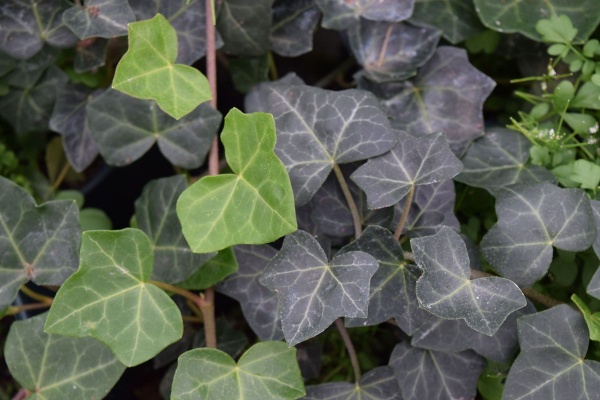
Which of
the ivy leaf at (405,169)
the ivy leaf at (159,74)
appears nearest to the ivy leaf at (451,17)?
the ivy leaf at (405,169)

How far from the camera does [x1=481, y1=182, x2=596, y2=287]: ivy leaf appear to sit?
794mm

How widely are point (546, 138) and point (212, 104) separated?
455 mm

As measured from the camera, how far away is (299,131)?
2.90 feet

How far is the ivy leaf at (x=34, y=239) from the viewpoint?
34.9 inches

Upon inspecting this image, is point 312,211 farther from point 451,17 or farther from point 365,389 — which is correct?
point 451,17

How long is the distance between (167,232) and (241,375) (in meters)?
0.22

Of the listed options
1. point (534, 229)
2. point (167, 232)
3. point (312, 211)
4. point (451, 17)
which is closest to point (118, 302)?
point (167, 232)

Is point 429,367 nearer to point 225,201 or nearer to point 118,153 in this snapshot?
point 225,201

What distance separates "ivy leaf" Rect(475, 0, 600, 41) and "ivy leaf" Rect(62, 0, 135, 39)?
50cm

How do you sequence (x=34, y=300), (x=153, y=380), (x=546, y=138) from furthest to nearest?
(x=153, y=380) → (x=34, y=300) → (x=546, y=138)

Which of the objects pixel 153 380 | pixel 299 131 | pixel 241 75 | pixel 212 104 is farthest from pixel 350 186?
pixel 153 380

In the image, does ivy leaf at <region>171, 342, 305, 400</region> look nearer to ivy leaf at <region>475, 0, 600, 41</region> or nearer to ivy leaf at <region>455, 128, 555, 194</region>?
ivy leaf at <region>455, 128, 555, 194</region>

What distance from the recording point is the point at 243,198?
2.60 feet

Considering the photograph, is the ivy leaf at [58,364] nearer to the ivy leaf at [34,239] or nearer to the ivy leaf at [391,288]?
the ivy leaf at [34,239]
